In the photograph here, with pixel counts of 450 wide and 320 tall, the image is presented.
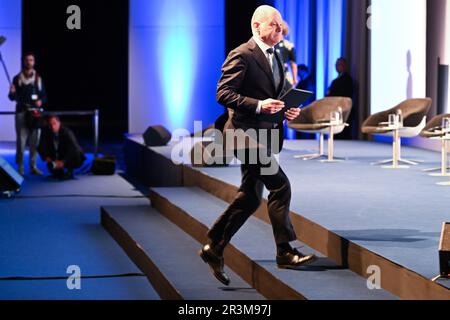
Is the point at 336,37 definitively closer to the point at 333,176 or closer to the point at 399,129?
the point at 399,129

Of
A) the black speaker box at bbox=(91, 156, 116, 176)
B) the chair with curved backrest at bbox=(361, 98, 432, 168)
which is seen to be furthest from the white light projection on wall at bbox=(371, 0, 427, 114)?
the black speaker box at bbox=(91, 156, 116, 176)

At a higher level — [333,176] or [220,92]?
[220,92]

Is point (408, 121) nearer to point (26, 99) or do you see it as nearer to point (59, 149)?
point (59, 149)

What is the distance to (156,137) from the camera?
1254cm

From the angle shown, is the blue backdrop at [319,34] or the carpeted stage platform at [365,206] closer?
the carpeted stage platform at [365,206]

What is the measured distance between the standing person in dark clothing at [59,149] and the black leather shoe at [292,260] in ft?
22.9

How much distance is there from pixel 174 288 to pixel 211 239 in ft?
1.30

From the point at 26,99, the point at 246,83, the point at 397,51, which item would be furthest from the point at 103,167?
the point at 246,83

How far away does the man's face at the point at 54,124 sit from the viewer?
11781 mm

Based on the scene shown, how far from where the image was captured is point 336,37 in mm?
14398

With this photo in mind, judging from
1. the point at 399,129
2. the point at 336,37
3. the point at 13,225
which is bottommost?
the point at 13,225

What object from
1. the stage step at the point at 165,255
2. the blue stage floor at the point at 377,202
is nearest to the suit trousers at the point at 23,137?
the blue stage floor at the point at 377,202

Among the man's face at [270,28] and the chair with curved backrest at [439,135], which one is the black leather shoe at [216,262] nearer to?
the man's face at [270,28]
